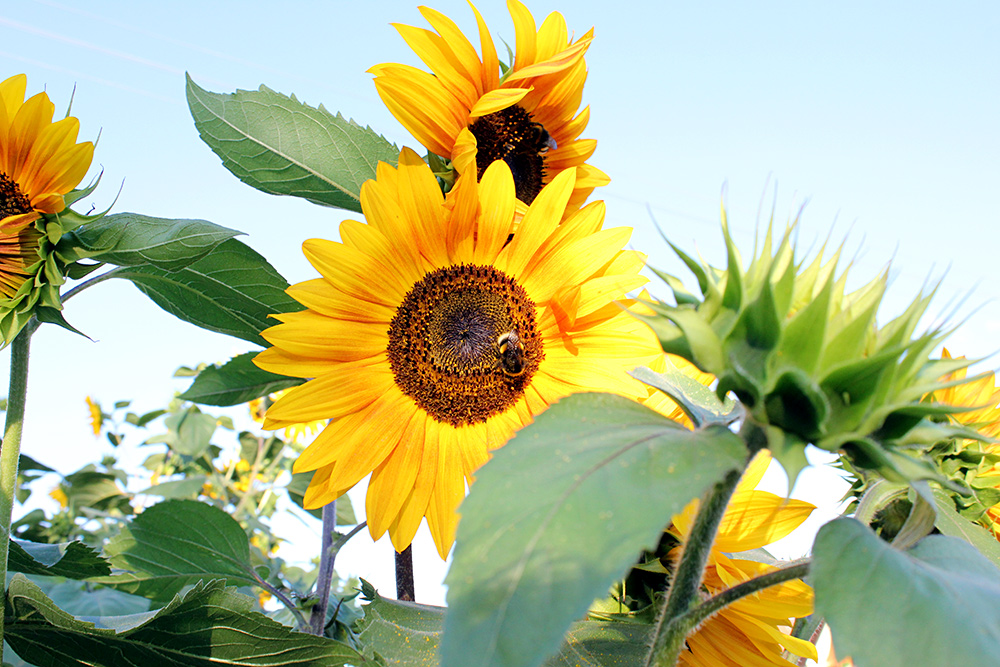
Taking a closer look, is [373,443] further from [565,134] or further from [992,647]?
[992,647]

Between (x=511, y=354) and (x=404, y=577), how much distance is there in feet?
0.98

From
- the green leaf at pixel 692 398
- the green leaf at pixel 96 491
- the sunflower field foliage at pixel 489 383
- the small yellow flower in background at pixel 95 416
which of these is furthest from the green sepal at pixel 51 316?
the small yellow flower in background at pixel 95 416

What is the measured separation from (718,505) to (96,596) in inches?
56.3

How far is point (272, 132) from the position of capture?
1.01m

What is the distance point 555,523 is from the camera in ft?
1.34

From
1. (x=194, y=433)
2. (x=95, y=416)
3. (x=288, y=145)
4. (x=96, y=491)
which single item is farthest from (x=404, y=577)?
(x=95, y=416)

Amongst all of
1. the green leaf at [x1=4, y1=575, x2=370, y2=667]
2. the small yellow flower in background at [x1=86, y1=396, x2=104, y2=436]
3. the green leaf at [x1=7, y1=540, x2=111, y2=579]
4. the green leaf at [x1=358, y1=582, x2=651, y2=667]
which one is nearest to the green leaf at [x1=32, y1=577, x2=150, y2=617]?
the green leaf at [x1=7, y1=540, x2=111, y2=579]

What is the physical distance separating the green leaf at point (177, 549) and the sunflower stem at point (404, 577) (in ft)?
1.08

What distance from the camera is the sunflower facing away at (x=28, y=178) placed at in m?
0.85

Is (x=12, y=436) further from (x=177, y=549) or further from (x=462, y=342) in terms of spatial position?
(x=462, y=342)

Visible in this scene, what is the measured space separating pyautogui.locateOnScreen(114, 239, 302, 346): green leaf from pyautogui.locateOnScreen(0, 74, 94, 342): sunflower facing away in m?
0.13

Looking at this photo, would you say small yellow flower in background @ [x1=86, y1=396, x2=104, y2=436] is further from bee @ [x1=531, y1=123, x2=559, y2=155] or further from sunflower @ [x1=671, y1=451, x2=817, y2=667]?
sunflower @ [x1=671, y1=451, x2=817, y2=667]

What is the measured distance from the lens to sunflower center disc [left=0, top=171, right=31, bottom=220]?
0.86m

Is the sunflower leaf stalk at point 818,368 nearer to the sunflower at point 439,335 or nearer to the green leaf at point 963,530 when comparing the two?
the sunflower at point 439,335
